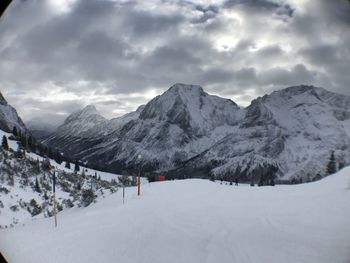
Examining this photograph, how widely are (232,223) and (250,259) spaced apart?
14.1ft

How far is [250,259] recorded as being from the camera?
8.73 meters

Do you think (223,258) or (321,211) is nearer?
(223,258)

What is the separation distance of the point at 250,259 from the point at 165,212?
26.0 feet

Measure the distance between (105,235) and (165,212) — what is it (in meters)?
A: 4.57

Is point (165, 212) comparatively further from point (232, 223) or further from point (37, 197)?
point (37, 197)

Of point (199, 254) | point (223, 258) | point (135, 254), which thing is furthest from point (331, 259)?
point (135, 254)

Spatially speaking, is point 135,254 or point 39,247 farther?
point 39,247

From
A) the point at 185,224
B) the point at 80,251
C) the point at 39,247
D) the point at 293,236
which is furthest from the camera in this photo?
the point at 185,224

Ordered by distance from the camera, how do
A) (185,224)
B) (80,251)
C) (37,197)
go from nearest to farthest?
(80,251), (185,224), (37,197)

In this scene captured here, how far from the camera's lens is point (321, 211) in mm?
14500

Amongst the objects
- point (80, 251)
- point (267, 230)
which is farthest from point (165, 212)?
point (80, 251)

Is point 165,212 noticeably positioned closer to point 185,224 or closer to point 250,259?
point 185,224

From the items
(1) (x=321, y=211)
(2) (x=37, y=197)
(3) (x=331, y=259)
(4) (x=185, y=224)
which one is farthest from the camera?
(2) (x=37, y=197)

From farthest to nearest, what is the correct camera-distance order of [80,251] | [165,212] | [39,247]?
1. [165,212]
2. [39,247]
3. [80,251]
